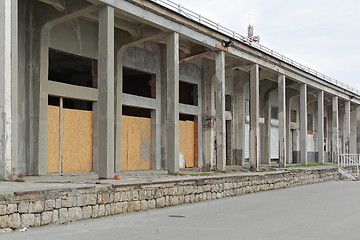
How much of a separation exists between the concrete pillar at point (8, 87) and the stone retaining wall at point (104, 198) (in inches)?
120

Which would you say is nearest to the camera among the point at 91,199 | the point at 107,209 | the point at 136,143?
the point at 91,199

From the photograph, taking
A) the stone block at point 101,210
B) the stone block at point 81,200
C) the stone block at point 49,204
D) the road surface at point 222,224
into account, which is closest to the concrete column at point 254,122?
the road surface at point 222,224

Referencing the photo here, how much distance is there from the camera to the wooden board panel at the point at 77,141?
16.0 meters

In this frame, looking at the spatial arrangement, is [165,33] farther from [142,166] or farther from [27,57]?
[142,166]

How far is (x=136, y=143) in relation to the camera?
19578 mm

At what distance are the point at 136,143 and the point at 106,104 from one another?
6.68 metres

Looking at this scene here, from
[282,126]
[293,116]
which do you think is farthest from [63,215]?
[293,116]

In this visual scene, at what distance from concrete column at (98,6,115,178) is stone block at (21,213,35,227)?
5.40 meters

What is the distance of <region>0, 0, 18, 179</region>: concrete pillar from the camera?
10.6 metres

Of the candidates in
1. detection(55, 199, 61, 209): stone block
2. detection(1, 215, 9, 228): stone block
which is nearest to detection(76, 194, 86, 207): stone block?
detection(55, 199, 61, 209): stone block

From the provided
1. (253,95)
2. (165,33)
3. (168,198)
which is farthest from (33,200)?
(253,95)

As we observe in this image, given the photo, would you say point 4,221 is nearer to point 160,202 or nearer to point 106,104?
point 160,202

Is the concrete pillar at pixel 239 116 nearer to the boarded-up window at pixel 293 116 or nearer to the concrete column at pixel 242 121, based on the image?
the concrete column at pixel 242 121

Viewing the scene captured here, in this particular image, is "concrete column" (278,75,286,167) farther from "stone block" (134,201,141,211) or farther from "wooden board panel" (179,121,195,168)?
"stone block" (134,201,141,211)
